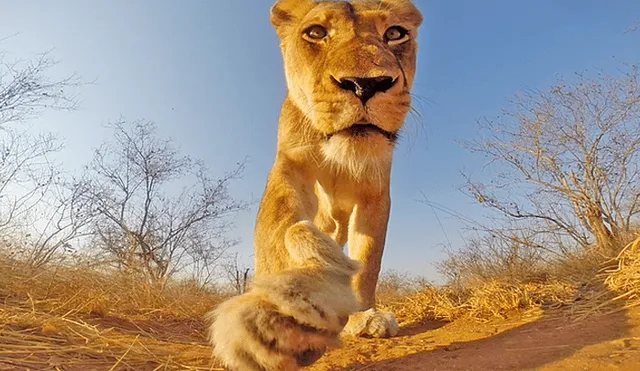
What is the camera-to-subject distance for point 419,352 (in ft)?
9.20

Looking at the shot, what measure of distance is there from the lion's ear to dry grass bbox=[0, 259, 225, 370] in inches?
89.6

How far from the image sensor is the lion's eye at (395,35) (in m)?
3.06

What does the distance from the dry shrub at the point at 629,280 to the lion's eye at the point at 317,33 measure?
94.2 inches

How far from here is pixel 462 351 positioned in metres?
2.72

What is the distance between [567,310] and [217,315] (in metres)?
2.59

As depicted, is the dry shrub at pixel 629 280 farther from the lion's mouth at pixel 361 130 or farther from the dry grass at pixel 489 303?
the lion's mouth at pixel 361 130

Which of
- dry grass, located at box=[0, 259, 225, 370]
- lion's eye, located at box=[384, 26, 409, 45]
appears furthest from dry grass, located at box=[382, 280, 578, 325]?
lion's eye, located at box=[384, 26, 409, 45]

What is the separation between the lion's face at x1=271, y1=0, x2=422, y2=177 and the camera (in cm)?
243

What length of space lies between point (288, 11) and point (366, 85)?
1525 millimetres

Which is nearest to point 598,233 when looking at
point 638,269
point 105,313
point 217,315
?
point 638,269

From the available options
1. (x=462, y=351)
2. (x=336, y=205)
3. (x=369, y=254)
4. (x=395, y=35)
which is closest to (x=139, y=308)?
(x=336, y=205)

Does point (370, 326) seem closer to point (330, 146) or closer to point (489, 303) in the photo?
point (489, 303)

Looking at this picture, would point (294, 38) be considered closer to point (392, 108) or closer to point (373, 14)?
point (373, 14)

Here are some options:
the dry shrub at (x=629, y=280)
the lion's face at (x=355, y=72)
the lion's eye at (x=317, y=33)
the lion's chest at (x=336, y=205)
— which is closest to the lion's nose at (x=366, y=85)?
the lion's face at (x=355, y=72)
